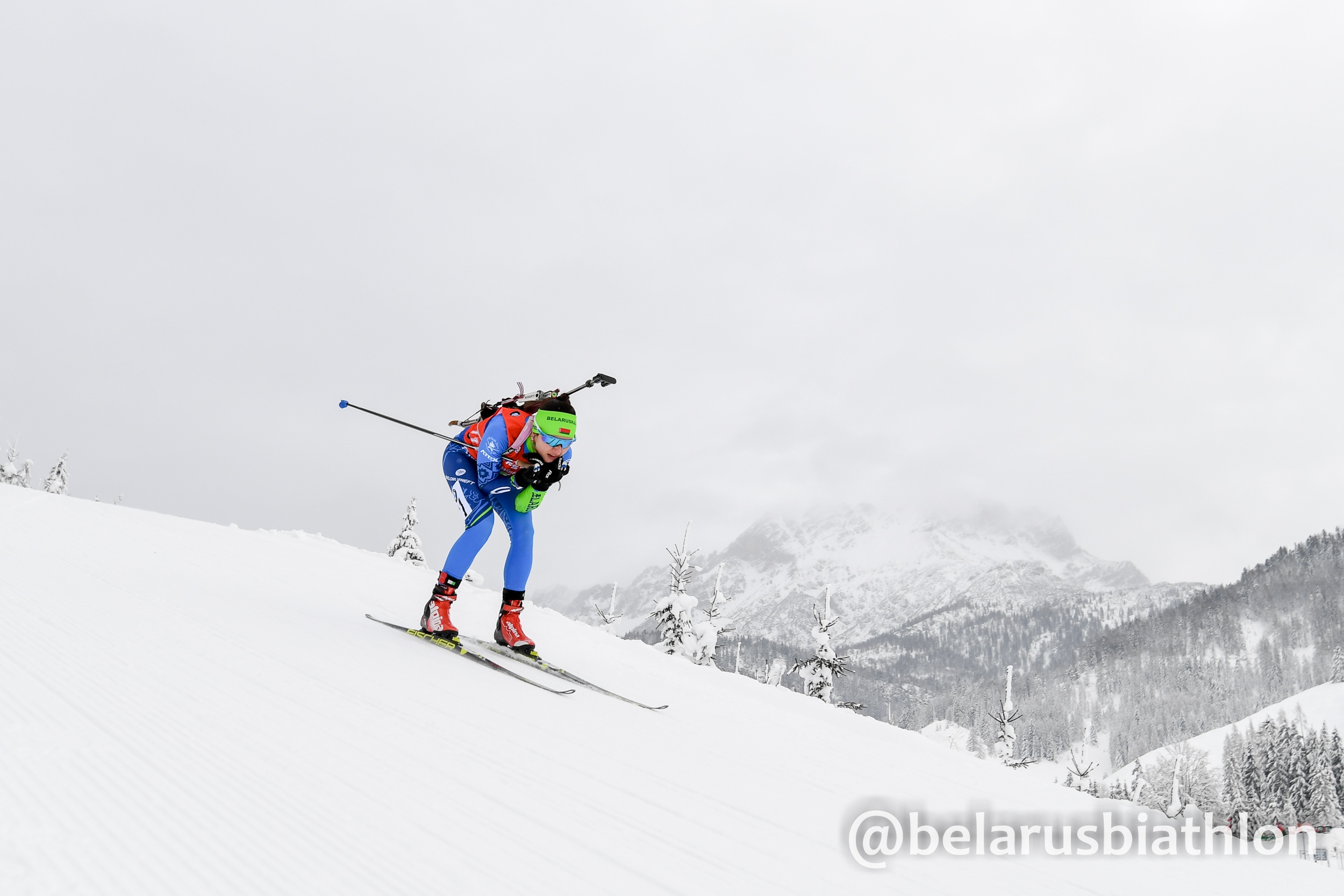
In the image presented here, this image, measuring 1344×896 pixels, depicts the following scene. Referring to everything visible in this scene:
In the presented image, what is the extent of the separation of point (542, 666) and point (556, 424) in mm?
1564

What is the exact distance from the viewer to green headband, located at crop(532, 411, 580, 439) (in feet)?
15.3

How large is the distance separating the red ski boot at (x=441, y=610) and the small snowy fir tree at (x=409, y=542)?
105ft

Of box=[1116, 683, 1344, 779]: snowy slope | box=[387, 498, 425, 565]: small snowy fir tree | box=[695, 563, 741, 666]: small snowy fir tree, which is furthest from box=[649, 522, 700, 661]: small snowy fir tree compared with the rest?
box=[1116, 683, 1344, 779]: snowy slope

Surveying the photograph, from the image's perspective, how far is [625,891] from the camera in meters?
1.51

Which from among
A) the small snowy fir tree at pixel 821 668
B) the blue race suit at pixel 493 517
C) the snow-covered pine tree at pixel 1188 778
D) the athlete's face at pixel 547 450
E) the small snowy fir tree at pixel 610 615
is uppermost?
the athlete's face at pixel 547 450

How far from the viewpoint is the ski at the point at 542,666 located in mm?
4047

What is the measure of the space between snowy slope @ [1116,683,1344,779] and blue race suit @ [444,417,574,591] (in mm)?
122167

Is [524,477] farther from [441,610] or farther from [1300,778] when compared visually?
[1300,778]

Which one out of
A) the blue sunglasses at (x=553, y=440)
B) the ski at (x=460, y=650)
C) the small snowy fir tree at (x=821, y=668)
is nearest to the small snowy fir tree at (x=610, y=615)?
the small snowy fir tree at (x=821, y=668)

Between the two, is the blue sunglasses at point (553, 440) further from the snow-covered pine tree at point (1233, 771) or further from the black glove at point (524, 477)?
the snow-covered pine tree at point (1233, 771)

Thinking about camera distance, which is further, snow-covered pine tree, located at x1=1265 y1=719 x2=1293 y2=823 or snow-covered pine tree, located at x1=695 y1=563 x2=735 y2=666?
snow-covered pine tree, located at x1=1265 y1=719 x2=1293 y2=823

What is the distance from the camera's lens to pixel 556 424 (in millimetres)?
4688

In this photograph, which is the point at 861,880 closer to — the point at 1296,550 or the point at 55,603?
the point at 55,603

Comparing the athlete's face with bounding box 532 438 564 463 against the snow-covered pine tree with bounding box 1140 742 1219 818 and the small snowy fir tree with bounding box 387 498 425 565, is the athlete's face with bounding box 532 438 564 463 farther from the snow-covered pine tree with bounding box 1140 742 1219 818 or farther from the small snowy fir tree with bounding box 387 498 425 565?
the snow-covered pine tree with bounding box 1140 742 1219 818
